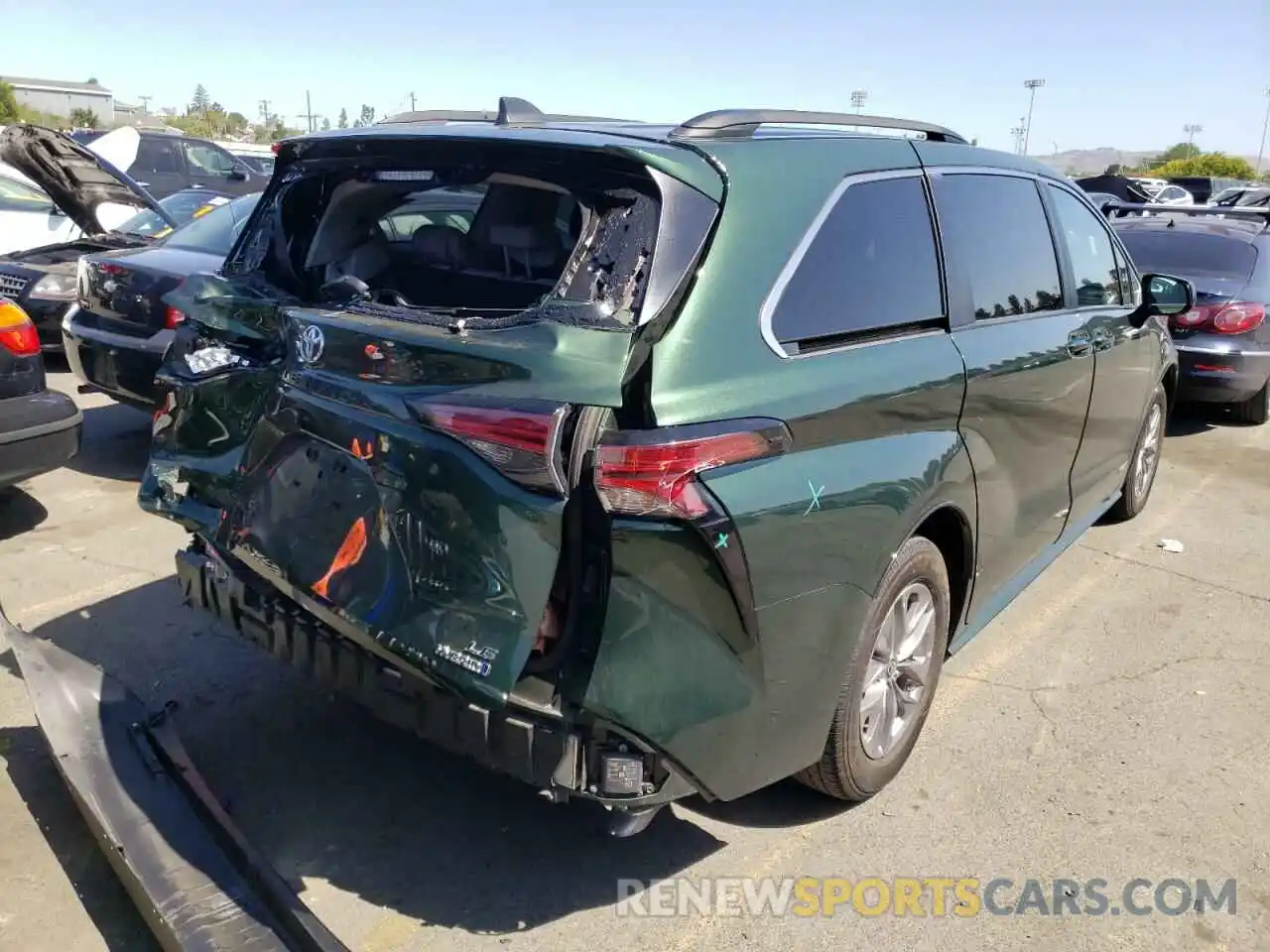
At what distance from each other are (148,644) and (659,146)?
2.85 meters

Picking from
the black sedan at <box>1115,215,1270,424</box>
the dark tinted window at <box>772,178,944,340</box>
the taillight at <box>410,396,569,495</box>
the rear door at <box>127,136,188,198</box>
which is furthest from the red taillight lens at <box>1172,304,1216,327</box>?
the rear door at <box>127,136,188,198</box>

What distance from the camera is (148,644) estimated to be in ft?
13.2

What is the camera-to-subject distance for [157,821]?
269 centimetres

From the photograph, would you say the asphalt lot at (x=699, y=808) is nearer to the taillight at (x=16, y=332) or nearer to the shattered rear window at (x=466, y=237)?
the taillight at (x=16, y=332)

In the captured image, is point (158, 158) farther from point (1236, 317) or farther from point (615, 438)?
point (615, 438)

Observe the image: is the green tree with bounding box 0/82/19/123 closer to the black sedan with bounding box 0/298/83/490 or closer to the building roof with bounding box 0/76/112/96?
the building roof with bounding box 0/76/112/96

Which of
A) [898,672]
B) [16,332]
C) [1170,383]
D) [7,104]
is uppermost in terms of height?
[7,104]

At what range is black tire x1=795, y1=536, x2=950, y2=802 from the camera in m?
2.84

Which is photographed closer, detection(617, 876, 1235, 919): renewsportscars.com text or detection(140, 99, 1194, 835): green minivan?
detection(140, 99, 1194, 835): green minivan

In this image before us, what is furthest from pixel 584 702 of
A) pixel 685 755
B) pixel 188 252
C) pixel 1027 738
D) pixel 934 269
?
pixel 188 252

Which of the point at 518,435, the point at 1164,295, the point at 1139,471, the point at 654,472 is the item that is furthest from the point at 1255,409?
the point at 518,435

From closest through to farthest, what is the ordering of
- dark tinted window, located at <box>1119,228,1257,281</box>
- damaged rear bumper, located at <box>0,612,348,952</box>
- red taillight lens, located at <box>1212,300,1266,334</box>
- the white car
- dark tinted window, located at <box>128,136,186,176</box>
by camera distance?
damaged rear bumper, located at <box>0,612,348,952</box> < red taillight lens, located at <box>1212,300,1266,334</box> < dark tinted window, located at <box>1119,228,1257,281</box> < the white car < dark tinted window, located at <box>128,136,186,176</box>

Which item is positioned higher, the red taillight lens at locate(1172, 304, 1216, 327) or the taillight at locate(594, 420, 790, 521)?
the taillight at locate(594, 420, 790, 521)

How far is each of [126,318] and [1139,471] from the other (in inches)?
228
